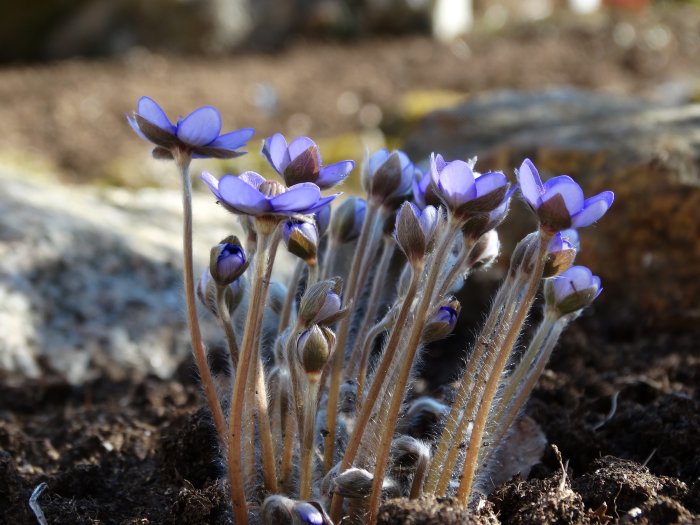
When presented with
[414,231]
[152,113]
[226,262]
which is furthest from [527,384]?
[152,113]

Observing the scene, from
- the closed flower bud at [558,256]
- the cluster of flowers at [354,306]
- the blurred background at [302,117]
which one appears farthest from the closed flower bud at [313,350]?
the blurred background at [302,117]

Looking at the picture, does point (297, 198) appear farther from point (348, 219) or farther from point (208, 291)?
point (348, 219)

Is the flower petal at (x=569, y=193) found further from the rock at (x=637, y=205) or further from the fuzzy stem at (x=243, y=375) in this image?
the rock at (x=637, y=205)

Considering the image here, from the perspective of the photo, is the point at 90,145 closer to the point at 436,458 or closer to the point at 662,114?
the point at 662,114

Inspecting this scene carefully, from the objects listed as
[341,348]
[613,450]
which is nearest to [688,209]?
[613,450]

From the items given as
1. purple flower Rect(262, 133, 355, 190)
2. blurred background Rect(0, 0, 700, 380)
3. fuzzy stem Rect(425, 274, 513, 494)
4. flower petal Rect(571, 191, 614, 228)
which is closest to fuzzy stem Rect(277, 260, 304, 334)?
purple flower Rect(262, 133, 355, 190)

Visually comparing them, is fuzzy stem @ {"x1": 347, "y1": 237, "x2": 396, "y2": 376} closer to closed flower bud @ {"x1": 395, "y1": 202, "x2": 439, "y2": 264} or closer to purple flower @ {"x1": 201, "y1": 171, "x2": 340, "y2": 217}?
closed flower bud @ {"x1": 395, "y1": 202, "x2": 439, "y2": 264}
